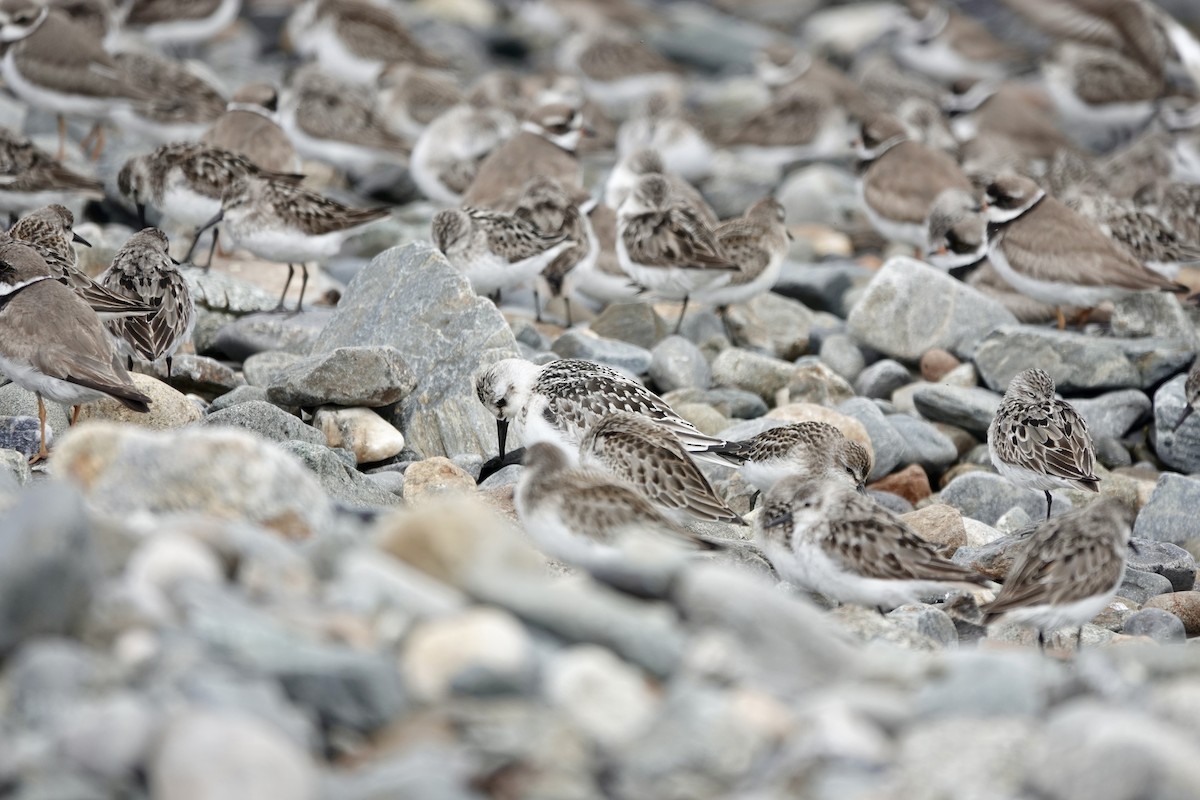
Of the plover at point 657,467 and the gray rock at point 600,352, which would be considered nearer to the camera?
the plover at point 657,467

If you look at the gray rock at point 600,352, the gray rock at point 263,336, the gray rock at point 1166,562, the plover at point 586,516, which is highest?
the plover at point 586,516

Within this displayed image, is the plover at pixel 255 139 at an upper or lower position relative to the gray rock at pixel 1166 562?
lower

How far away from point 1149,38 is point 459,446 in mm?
10642

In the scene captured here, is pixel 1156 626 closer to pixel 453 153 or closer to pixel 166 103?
pixel 453 153

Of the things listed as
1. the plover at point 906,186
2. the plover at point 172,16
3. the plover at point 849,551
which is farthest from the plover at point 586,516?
the plover at point 172,16

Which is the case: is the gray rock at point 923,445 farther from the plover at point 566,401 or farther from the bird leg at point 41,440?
the bird leg at point 41,440

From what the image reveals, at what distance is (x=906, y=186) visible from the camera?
14484 mm

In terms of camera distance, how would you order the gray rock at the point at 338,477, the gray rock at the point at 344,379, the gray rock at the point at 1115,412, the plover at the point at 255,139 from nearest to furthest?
the gray rock at the point at 338,477
the gray rock at the point at 344,379
the gray rock at the point at 1115,412
the plover at the point at 255,139

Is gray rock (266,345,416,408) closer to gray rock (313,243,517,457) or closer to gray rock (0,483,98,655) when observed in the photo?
gray rock (313,243,517,457)

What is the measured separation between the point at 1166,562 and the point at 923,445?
1.86 metres

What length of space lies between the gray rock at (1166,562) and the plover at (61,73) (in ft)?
33.4

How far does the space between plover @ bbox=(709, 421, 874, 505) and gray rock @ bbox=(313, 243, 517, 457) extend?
182 centimetres

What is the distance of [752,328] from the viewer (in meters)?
12.4

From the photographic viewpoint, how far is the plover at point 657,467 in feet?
25.3
